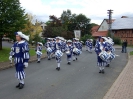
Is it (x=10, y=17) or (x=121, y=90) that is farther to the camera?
(x=10, y=17)

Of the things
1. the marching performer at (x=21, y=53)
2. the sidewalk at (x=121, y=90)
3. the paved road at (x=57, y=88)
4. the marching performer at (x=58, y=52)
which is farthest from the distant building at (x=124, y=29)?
the marching performer at (x=21, y=53)

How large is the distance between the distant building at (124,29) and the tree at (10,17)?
45247 millimetres

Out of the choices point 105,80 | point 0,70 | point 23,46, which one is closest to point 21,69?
point 23,46

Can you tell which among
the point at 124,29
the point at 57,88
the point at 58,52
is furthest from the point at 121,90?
the point at 124,29

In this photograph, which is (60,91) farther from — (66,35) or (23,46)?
(66,35)

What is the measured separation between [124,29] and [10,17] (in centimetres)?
4770

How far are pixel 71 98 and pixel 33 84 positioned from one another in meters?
2.54

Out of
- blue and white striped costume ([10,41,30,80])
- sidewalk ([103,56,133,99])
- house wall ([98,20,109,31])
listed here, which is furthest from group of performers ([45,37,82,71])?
house wall ([98,20,109,31])

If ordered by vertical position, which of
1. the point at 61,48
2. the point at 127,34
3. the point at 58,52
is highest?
the point at 127,34

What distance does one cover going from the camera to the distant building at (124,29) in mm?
62641

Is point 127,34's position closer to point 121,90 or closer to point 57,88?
point 121,90

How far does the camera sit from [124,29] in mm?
64375

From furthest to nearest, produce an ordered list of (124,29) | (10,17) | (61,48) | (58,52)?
(124,29)
(10,17)
(61,48)
(58,52)

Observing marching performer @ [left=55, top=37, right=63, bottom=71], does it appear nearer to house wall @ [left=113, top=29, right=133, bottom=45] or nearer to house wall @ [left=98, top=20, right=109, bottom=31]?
house wall @ [left=113, top=29, right=133, bottom=45]
